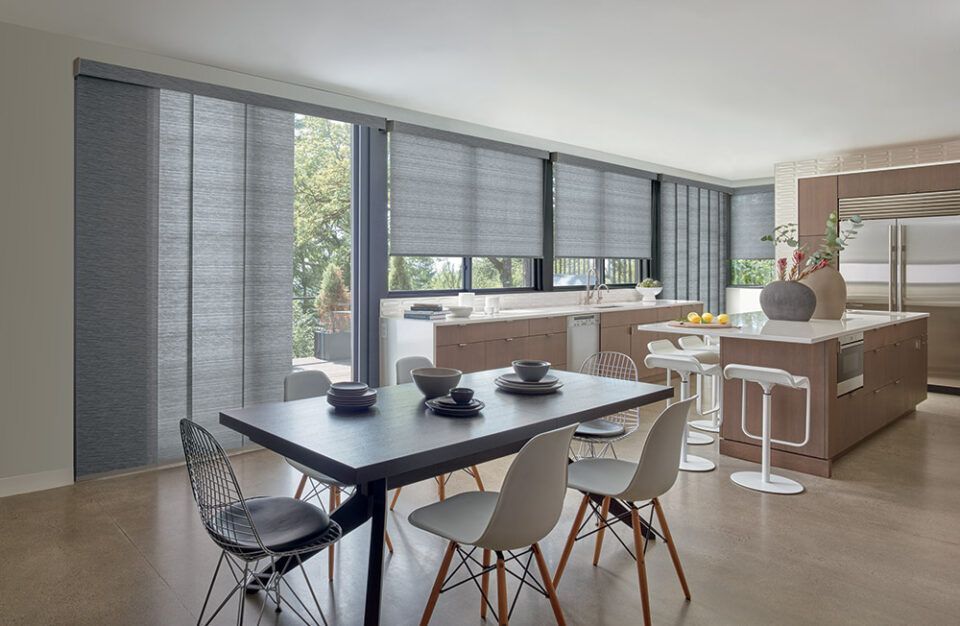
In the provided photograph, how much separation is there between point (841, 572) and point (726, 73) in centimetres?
326

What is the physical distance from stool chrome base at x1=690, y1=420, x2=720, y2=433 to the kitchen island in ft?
0.98

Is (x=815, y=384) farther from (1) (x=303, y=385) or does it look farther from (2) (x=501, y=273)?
(2) (x=501, y=273)

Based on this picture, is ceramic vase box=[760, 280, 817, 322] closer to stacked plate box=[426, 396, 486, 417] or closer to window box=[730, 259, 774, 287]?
stacked plate box=[426, 396, 486, 417]

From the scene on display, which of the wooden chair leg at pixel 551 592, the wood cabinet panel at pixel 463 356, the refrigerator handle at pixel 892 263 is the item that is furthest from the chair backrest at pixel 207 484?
the refrigerator handle at pixel 892 263

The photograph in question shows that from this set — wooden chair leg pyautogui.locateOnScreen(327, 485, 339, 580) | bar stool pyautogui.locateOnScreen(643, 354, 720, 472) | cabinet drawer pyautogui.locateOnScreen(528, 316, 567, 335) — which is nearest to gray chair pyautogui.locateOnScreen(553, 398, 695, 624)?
wooden chair leg pyautogui.locateOnScreen(327, 485, 339, 580)

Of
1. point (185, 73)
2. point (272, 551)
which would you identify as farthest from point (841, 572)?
point (185, 73)

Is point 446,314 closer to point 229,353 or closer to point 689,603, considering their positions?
point 229,353

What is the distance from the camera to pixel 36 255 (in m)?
3.84

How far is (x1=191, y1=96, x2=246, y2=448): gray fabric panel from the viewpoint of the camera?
4410 millimetres

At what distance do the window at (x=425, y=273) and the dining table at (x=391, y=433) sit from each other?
9.55 feet

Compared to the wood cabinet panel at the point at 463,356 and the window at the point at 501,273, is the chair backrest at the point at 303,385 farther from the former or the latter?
the window at the point at 501,273

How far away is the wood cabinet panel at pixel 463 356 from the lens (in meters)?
5.11

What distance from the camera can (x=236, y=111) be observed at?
454cm

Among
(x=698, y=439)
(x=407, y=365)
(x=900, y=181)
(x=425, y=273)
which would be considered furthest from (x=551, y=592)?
(x=900, y=181)
